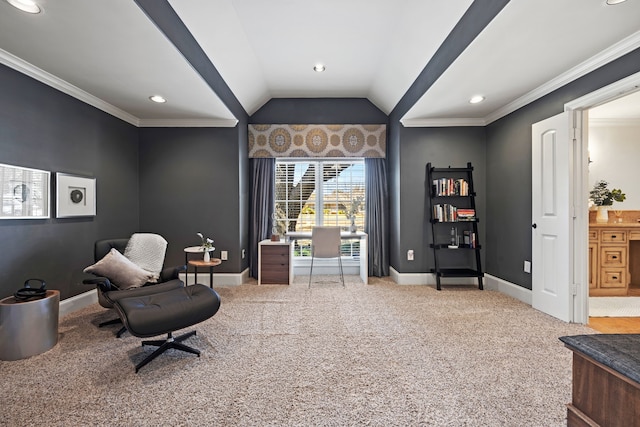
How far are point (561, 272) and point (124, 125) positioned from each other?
Result: 5380 mm

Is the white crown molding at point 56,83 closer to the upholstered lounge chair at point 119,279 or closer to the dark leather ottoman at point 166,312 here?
the upholstered lounge chair at point 119,279

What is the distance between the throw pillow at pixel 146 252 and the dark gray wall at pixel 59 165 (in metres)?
0.66

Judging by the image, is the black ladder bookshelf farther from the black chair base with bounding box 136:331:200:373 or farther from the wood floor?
the black chair base with bounding box 136:331:200:373

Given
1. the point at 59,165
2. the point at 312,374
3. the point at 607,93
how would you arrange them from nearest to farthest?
the point at 312,374 < the point at 607,93 < the point at 59,165

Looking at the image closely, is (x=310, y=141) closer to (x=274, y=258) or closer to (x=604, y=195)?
(x=274, y=258)

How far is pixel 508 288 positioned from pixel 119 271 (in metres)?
4.35

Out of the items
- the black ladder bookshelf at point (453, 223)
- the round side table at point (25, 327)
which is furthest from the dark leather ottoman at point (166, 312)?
the black ladder bookshelf at point (453, 223)

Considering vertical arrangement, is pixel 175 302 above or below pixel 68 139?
below

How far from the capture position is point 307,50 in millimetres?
3352

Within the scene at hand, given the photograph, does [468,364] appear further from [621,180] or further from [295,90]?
[621,180]

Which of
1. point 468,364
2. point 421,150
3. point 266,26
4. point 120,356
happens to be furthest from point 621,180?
point 120,356

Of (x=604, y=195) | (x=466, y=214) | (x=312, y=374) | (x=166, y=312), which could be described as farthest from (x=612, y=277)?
(x=166, y=312)

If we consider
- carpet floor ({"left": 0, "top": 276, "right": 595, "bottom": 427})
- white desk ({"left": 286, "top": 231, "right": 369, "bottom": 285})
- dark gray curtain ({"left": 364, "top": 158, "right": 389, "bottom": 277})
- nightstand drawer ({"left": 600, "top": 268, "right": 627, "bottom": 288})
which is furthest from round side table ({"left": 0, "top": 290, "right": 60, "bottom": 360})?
nightstand drawer ({"left": 600, "top": 268, "right": 627, "bottom": 288})

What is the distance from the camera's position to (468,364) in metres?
2.08
